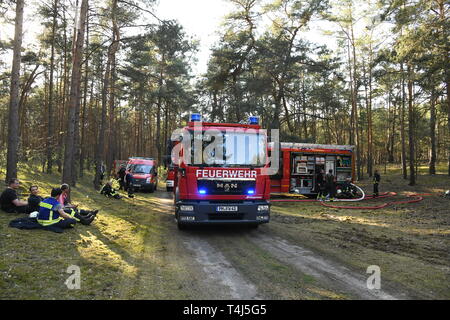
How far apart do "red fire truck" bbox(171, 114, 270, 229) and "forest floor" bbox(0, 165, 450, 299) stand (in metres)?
0.68

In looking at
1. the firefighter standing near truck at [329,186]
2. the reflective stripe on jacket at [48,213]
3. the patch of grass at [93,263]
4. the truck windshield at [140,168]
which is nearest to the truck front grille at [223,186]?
the patch of grass at [93,263]

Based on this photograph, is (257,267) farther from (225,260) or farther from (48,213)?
(48,213)

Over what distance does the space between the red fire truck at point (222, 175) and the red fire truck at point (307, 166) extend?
393 inches

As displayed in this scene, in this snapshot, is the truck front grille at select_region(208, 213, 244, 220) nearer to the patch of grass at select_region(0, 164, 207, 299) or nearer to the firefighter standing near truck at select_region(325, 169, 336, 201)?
the patch of grass at select_region(0, 164, 207, 299)

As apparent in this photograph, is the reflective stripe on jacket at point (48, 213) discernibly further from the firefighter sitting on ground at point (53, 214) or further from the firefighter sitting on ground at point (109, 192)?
the firefighter sitting on ground at point (109, 192)

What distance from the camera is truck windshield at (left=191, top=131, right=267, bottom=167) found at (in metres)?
8.42

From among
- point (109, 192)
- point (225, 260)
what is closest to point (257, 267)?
point (225, 260)

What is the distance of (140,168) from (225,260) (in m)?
16.5

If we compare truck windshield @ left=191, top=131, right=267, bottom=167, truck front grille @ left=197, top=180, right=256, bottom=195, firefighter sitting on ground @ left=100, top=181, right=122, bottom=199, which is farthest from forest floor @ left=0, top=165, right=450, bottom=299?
firefighter sitting on ground @ left=100, top=181, right=122, bottom=199

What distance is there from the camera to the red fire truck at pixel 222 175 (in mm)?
8281

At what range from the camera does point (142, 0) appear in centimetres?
1291

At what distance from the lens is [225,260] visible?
636 centimetres

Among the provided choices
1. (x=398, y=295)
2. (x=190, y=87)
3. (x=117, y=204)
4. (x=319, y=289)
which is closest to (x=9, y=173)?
(x=117, y=204)
